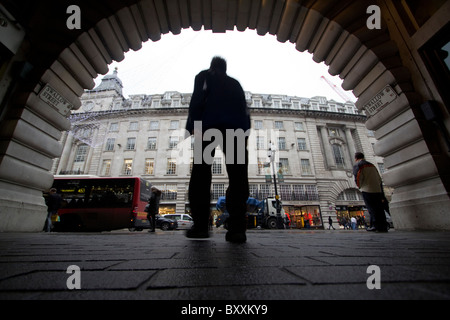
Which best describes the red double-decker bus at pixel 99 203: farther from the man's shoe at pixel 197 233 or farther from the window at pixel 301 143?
the window at pixel 301 143

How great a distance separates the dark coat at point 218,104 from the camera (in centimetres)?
227

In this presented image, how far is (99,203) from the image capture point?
1004 cm

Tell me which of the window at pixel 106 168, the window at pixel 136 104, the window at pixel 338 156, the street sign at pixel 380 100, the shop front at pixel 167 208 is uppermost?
the window at pixel 136 104

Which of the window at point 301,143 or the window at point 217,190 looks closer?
the window at point 217,190

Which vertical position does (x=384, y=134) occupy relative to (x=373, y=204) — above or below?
above

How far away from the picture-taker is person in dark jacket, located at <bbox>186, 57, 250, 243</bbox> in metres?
2.18

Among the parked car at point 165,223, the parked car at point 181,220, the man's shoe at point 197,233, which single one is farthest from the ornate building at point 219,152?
the man's shoe at point 197,233

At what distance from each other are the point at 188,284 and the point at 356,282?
17.7 inches

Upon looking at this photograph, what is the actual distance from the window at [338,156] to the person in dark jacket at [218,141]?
2593cm

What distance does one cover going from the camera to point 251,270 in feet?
2.36

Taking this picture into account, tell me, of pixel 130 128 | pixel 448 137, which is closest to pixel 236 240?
pixel 448 137

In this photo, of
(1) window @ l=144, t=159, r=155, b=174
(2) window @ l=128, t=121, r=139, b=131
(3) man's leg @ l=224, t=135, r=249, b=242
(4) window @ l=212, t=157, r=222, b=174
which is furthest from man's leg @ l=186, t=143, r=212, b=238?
(2) window @ l=128, t=121, r=139, b=131

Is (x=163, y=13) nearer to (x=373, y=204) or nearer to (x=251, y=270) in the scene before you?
(x=251, y=270)

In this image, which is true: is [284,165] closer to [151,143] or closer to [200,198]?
[151,143]
